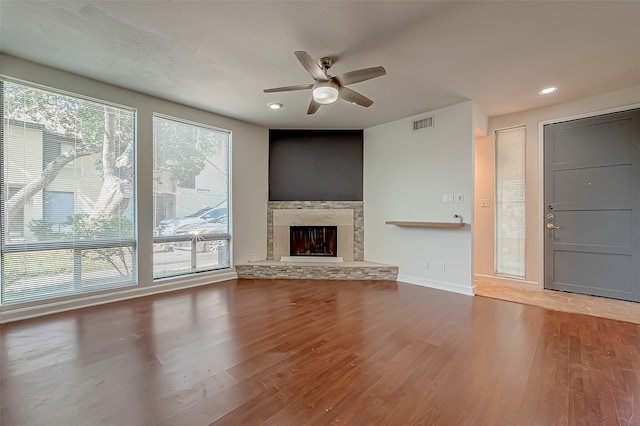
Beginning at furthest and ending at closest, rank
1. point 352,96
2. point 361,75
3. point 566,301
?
point 566,301, point 352,96, point 361,75

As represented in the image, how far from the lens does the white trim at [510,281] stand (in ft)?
13.7

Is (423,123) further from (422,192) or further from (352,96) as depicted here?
(352,96)


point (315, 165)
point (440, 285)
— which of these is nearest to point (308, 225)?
point (315, 165)

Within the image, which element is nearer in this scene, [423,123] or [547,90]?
[547,90]

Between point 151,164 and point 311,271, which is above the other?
point 151,164

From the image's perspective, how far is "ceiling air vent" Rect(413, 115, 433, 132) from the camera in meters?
4.31

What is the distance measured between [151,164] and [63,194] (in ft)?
3.36

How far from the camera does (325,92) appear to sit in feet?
8.54

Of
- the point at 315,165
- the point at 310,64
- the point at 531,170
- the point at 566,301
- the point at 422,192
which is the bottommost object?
the point at 566,301

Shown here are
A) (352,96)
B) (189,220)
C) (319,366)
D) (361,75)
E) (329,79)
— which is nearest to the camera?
(319,366)

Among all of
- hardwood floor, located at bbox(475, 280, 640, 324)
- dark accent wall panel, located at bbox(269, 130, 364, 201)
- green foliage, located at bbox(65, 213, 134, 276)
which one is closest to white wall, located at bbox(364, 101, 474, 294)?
dark accent wall panel, located at bbox(269, 130, 364, 201)

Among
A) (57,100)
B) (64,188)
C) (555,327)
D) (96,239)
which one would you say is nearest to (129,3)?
(57,100)

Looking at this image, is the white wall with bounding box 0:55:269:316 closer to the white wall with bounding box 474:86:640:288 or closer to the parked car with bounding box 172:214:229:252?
the parked car with bounding box 172:214:229:252

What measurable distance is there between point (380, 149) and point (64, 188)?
460 centimetres
